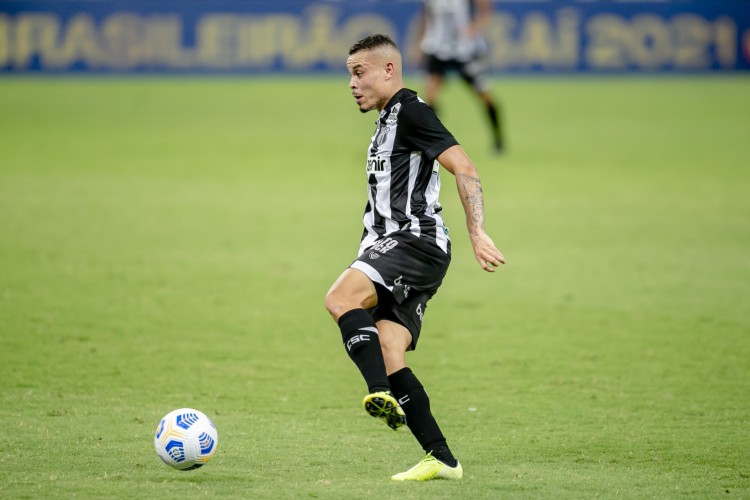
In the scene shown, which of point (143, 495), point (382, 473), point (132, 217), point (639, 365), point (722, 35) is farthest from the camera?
point (722, 35)

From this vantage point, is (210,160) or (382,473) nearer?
(382,473)

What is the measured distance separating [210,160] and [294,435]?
12.8 meters

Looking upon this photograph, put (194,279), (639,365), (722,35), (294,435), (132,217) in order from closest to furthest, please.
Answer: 1. (294,435)
2. (639,365)
3. (194,279)
4. (132,217)
5. (722,35)

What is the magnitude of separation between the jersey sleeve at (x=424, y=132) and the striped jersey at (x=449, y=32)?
1291 cm

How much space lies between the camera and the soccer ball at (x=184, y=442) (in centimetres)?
505

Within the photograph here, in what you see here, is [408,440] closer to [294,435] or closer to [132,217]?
[294,435]

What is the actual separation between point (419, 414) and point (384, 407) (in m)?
0.49

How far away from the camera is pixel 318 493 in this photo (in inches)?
190

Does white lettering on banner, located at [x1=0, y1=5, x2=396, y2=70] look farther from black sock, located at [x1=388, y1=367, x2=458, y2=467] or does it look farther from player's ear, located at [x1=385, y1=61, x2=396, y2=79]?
black sock, located at [x1=388, y1=367, x2=458, y2=467]

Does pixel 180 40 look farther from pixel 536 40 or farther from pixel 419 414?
pixel 419 414

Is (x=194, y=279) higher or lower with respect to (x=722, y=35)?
lower

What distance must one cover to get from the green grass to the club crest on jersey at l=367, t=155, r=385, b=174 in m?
1.37

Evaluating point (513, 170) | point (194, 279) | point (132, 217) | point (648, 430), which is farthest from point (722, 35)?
point (648, 430)

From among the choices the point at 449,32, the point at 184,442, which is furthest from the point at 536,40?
the point at 184,442
